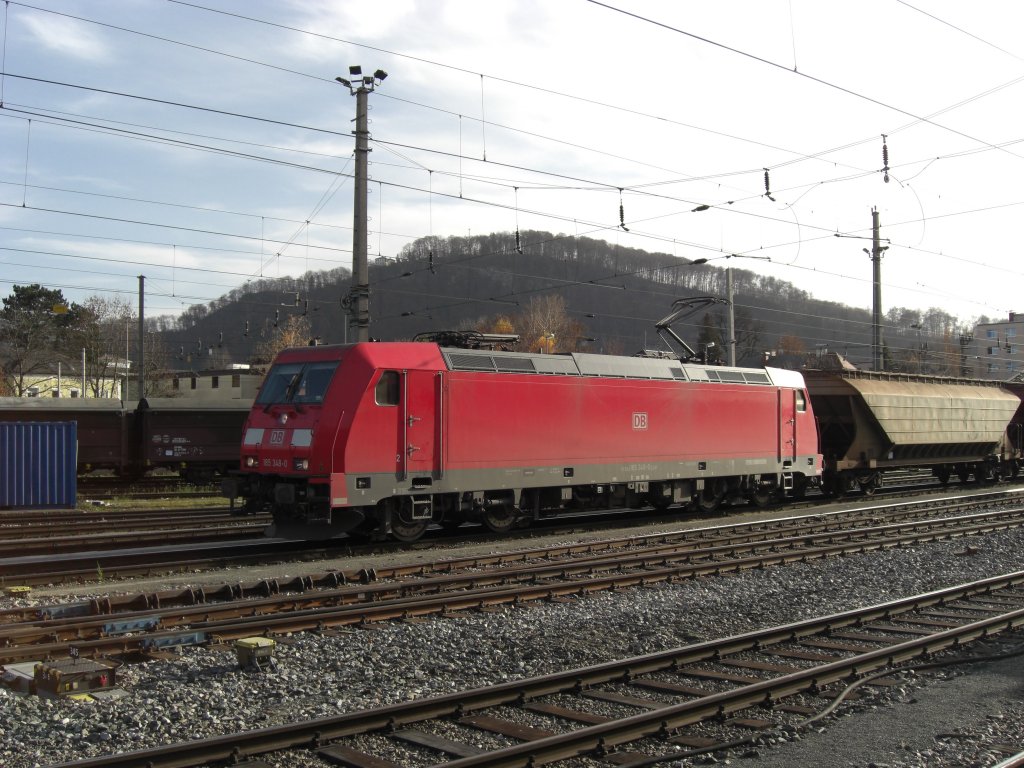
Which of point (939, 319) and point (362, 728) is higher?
point (939, 319)

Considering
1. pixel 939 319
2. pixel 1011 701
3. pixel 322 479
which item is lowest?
pixel 1011 701

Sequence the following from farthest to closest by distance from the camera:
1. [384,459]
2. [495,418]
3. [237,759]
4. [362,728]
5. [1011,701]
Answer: [495,418], [384,459], [1011,701], [362,728], [237,759]

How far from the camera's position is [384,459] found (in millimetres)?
14578

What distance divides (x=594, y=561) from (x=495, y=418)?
383 cm

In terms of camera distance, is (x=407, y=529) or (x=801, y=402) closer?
(x=407, y=529)

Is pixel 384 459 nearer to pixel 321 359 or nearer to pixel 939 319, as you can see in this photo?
pixel 321 359

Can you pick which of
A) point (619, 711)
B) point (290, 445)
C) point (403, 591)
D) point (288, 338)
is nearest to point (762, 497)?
point (290, 445)

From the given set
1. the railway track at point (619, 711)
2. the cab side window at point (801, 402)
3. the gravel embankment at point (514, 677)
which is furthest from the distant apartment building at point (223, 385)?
the railway track at point (619, 711)

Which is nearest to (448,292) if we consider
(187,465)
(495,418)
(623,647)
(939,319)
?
(939,319)

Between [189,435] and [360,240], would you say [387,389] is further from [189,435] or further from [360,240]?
[189,435]

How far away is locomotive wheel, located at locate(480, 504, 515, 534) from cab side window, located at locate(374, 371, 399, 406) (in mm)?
3274

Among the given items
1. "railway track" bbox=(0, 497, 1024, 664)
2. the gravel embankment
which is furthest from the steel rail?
the gravel embankment

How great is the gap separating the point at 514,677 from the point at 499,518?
905 cm

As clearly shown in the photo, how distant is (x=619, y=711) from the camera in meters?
7.02
